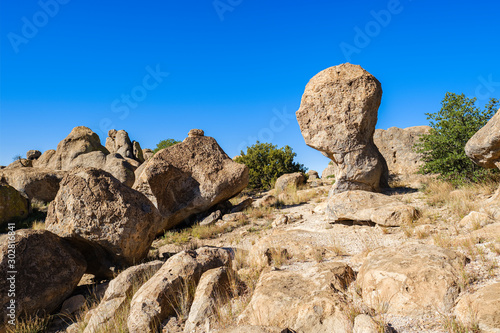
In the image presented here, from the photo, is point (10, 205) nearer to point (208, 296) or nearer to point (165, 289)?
point (165, 289)

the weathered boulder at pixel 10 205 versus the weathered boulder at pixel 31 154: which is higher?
the weathered boulder at pixel 31 154

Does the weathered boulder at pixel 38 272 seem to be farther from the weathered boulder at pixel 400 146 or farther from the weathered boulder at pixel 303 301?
the weathered boulder at pixel 400 146

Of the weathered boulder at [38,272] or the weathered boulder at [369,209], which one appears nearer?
the weathered boulder at [38,272]

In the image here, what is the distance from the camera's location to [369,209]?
792 cm

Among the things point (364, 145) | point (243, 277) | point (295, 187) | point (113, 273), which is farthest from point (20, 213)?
point (364, 145)

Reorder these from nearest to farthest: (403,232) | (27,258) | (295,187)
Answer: (27,258)
(403,232)
(295,187)

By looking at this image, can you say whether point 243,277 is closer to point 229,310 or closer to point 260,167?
point 229,310

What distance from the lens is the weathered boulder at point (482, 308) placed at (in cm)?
298

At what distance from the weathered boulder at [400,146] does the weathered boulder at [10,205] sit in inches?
697

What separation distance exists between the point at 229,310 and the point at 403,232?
4.40 metres

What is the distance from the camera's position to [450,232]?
6.38 metres

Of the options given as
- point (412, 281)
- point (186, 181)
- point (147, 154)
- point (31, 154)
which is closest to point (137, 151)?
point (147, 154)

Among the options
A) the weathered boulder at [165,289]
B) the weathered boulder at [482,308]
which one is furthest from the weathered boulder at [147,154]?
the weathered boulder at [482,308]

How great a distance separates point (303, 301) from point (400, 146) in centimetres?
1566
